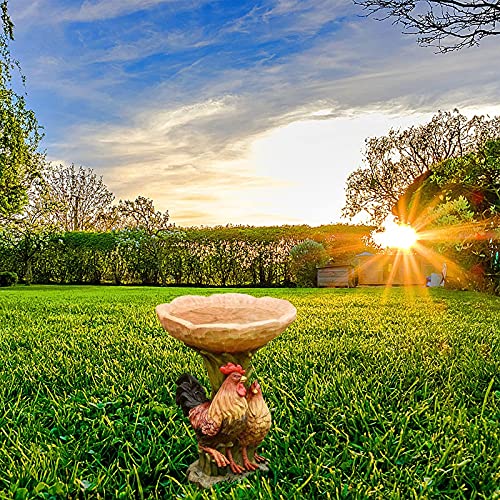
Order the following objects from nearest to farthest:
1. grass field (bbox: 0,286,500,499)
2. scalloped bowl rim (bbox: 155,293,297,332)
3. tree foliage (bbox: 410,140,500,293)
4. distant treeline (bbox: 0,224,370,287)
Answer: scalloped bowl rim (bbox: 155,293,297,332) < grass field (bbox: 0,286,500,499) < tree foliage (bbox: 410,140,500,293) < distant treeline (bbox: 0,224,370,287)

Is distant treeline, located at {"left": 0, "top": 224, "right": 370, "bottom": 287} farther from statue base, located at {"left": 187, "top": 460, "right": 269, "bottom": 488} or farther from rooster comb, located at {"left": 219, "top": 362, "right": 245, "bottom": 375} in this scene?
rooster comb, located at {"left": 219, "top": 362, "right": 245, "bottom": 375}

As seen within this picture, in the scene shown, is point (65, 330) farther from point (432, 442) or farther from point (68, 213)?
point (68, 213)

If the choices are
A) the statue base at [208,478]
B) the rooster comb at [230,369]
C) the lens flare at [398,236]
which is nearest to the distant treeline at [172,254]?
the lens flare at [398,236]

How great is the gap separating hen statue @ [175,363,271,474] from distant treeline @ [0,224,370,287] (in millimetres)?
11347

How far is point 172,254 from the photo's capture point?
14695 mm

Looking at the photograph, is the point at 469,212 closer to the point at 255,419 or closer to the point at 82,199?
the point at 255,419

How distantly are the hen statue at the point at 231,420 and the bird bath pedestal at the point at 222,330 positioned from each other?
2 cm

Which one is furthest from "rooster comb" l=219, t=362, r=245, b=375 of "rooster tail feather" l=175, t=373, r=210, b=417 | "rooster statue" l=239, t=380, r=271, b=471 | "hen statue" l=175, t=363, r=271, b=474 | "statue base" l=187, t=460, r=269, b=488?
"statue base" l=187, t=460, r=269, b=488

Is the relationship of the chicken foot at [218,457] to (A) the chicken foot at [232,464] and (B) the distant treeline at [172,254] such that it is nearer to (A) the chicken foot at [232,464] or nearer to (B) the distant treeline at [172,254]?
(A) the chicken foot at [232,464]

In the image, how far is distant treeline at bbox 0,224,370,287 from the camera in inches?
551

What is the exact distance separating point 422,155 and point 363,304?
12.7 metres

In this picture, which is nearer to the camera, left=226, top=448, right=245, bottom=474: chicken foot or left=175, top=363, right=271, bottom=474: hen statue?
left=175, top=363, right=271, bottom=474: hen statue

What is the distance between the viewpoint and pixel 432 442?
2.38 meters

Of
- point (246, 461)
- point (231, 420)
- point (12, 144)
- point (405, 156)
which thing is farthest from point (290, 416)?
point (405, 156)
